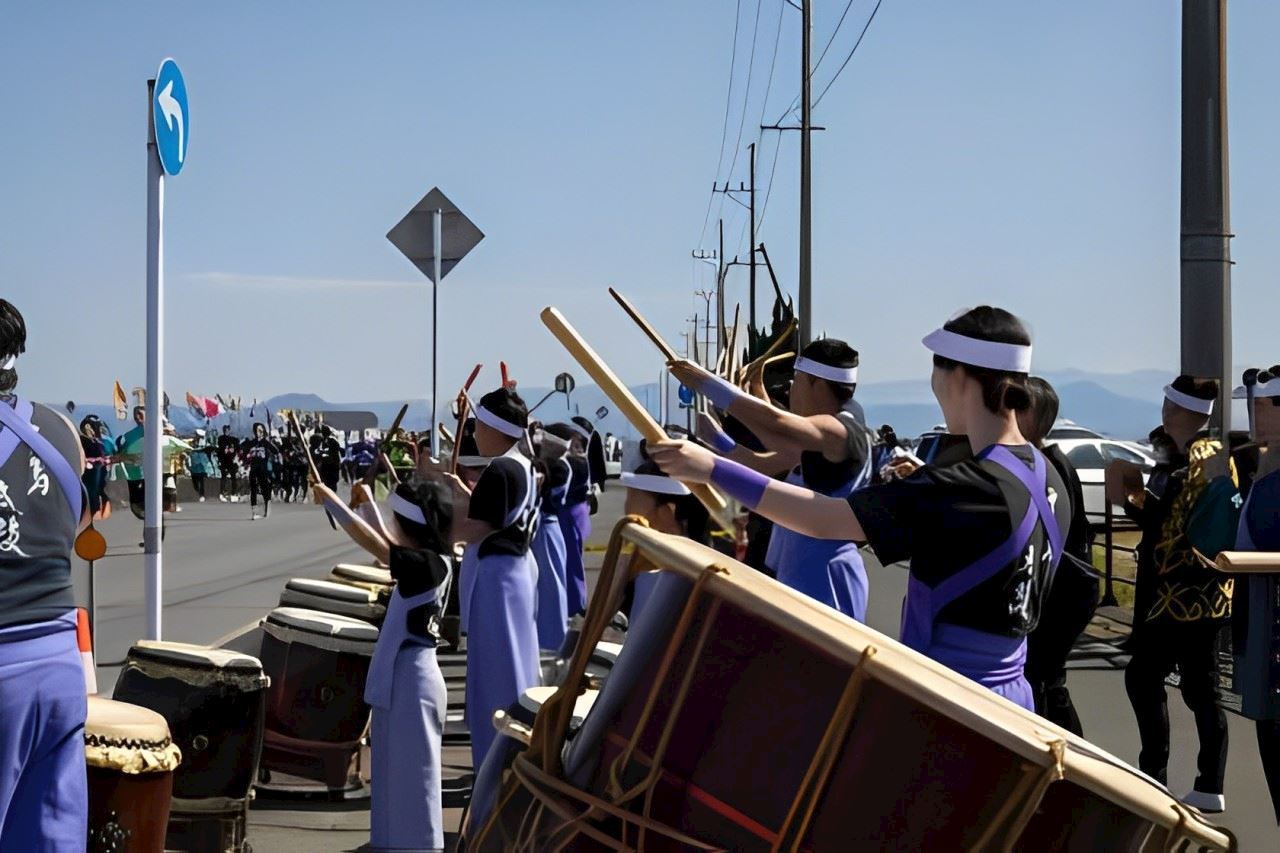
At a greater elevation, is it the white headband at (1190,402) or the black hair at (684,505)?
the white headband at (1190,402)

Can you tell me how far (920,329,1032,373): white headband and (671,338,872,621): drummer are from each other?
104 cm

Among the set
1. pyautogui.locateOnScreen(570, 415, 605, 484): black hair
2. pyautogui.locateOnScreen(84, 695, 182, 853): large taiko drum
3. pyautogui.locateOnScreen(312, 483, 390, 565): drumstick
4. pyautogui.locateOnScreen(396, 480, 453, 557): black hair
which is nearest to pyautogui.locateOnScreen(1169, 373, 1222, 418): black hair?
pyautogui.locateOnScreen(396, 480, 453, 557): black hair

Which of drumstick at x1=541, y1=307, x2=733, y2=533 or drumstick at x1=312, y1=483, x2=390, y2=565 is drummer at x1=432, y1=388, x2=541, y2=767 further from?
drumstick at x1=541, y1=307, x2=733, y2=533

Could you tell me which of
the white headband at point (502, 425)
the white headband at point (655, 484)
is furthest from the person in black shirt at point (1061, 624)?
the white headband at point (502, 425)

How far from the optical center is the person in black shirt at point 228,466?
130 feet

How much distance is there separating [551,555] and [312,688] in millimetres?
3162

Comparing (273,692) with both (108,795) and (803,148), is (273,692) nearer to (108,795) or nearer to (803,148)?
(108,795)

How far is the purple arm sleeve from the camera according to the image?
3.47 m

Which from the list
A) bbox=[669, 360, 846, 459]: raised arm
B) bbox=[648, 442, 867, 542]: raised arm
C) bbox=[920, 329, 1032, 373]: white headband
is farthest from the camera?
bbox=[669, 360, 846, 459]: raised arm

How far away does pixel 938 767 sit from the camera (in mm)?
2479

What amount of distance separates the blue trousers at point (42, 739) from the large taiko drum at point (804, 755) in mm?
1719

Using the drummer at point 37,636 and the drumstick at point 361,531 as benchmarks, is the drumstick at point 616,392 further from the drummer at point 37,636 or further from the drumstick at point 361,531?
the drumstick at point 361,531

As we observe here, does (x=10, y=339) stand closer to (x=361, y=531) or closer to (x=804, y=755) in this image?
(x=361, y=531)

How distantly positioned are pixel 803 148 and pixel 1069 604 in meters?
26.1
